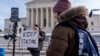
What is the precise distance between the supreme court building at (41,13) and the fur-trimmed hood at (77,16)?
84.8 meters

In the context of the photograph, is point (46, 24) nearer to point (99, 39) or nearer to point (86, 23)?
point (99, 39)

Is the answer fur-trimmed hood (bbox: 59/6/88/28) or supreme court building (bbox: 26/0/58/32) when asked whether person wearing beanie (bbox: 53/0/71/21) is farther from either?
supreme court building (bbox: 26/0/58/32)

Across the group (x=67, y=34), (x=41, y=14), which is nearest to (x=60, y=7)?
(x=67, y=34)

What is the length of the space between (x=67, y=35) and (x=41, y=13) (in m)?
86.6

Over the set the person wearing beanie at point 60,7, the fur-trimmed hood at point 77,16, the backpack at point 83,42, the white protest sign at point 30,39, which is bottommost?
the white protest sign at point 30,39

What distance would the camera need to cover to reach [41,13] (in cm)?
8919

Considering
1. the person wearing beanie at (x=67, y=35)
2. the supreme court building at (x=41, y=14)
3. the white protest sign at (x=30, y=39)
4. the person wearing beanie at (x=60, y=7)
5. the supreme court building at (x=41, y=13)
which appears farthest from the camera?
the supreme court building at (x=41, y=14)

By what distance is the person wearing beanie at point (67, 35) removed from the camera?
2650 millimetres

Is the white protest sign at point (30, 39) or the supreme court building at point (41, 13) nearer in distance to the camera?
the white protest sign at point (30, 39)

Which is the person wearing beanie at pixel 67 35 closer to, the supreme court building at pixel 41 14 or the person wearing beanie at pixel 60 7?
the person wearing beanie at pixel 60 7

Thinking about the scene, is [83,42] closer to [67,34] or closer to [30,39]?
[67,34]

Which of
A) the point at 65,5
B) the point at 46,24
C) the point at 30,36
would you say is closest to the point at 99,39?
the point at 30,36

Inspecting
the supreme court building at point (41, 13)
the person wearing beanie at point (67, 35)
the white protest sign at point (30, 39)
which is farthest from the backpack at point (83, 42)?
the supreme court building at point (41, 13)

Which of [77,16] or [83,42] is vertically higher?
[77,16]
